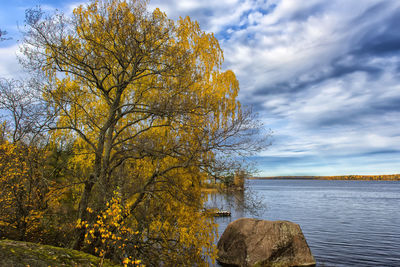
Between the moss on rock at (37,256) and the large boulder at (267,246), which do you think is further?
the large boulder at (267,246)

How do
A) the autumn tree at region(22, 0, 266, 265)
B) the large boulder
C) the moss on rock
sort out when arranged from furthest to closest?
the large boulder, the autumn tree at region(22, 0, 266, 265), the moss on rock

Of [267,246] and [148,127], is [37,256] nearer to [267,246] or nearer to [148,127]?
[148,127]

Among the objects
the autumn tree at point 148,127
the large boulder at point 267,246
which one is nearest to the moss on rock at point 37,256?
the autumn tree at point 148,127

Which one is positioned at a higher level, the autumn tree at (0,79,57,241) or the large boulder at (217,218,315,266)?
the autumn tree at (0,79,57,241)

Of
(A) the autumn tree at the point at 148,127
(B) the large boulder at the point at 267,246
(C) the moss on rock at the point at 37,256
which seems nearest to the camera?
(C) the moss on rock at the point at 37,256

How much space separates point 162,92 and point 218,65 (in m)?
4.03

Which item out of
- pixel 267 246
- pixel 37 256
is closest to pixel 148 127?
pixel 37 256

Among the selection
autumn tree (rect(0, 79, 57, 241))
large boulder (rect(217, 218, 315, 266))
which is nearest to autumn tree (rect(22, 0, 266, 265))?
autumn tree (rect(0, 79, 57, 241))

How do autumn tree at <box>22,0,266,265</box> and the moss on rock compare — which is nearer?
the moss on rock

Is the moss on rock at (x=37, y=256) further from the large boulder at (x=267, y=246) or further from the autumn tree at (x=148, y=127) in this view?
the large boulder at (x=267, y=246)

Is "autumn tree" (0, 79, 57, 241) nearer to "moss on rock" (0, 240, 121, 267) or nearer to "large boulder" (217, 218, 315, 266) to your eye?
"moss on rock" (0, 240, 121, 267)

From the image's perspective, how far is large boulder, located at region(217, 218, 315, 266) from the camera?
15.8 meters

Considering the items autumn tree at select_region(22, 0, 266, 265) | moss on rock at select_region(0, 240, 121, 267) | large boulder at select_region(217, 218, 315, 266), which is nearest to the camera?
moss on rock at select_region(0, 240, 121, 267)

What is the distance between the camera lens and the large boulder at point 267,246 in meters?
15.8
